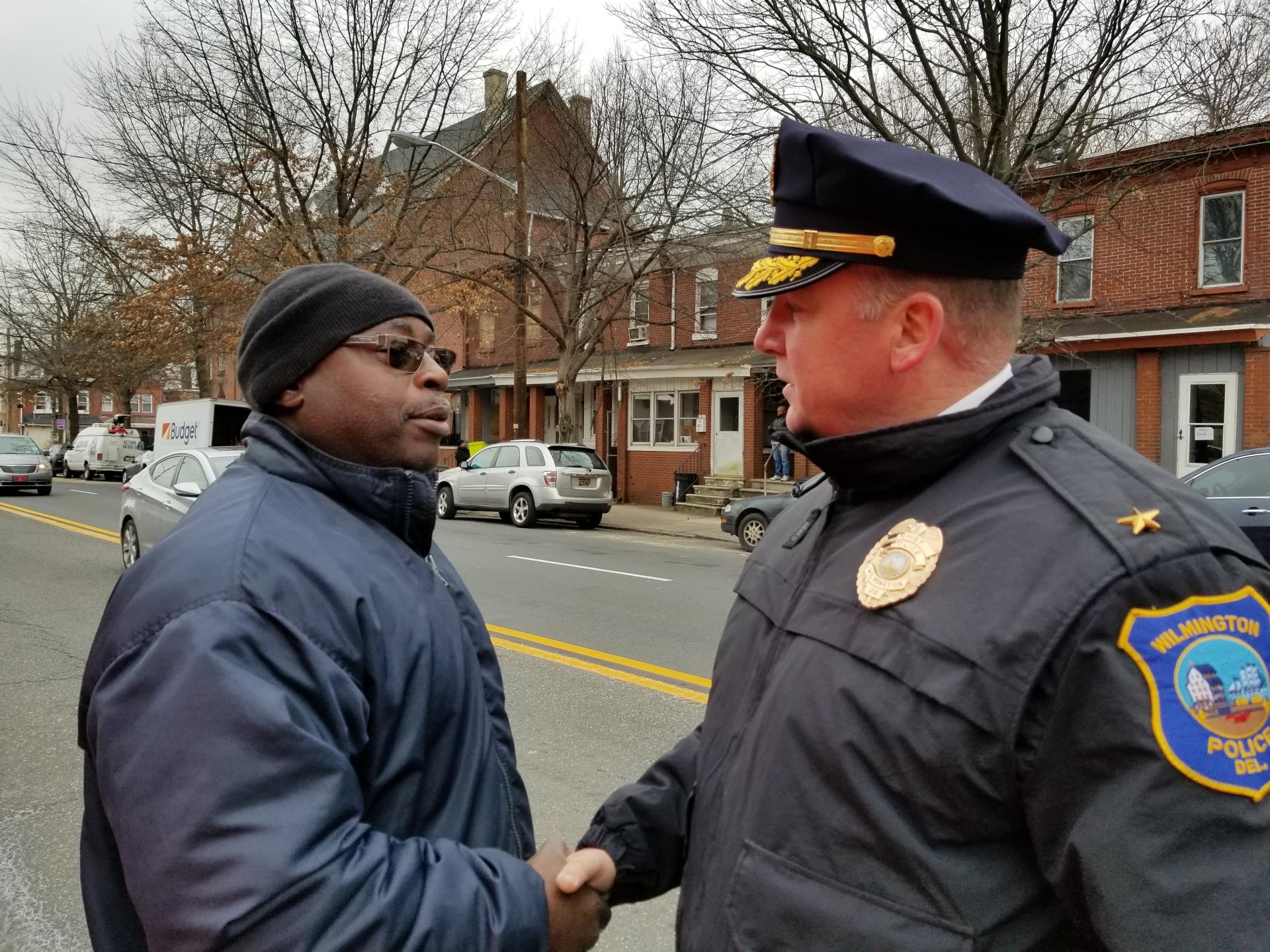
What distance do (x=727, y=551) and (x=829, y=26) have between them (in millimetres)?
7847

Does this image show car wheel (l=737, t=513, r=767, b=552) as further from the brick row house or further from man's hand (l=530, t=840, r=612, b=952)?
man's hand (l=530, t=840, r=612, b=952)

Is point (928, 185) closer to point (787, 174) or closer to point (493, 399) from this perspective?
point (787, 174)

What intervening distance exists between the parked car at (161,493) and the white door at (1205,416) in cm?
1425

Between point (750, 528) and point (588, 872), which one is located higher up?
point (588, 872)

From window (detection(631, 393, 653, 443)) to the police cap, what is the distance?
21854mm

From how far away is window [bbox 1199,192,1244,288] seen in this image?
49.8 feet

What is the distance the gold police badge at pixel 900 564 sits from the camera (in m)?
1.28

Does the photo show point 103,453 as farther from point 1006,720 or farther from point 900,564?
point 1006,720

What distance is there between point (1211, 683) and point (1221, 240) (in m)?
17.4

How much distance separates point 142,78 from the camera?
827 inches

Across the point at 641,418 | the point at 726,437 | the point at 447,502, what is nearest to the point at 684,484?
the point at 726,437

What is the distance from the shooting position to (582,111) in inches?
770

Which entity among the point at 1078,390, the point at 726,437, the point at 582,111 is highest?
the point at 582,111

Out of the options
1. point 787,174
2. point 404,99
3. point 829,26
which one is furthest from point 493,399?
point 787,174
